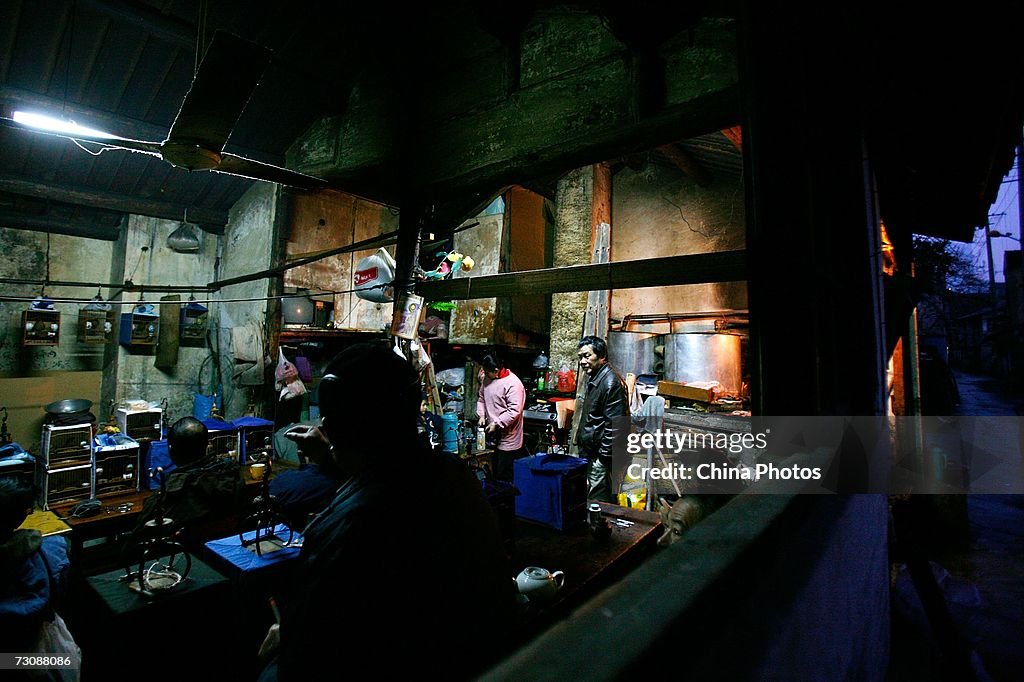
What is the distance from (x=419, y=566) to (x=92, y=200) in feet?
39.4

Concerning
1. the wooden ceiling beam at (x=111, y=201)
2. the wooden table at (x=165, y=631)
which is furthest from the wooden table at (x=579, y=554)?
the wooden ceiling beam at (x=111, y=201)

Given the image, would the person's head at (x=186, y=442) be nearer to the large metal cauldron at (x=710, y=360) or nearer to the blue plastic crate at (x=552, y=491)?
the blue plastic crate at (x=552, y=491)

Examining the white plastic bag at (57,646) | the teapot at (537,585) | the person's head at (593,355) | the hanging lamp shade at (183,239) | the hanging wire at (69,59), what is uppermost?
the hanging wire at (69,59)

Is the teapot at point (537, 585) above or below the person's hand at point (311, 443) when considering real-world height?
below

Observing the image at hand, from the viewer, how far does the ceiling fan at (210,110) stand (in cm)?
367

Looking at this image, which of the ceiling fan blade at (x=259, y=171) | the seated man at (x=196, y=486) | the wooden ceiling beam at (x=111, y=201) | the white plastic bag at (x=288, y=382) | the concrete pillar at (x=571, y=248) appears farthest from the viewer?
the concrete pillar at (x=571, y=248)

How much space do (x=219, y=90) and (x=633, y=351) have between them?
8.48 metres

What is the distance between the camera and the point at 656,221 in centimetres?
1054

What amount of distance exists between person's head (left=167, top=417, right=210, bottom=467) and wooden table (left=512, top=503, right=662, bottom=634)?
12.9 feet

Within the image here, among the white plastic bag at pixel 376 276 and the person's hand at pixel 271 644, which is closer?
the person's hand at pixel 271 644

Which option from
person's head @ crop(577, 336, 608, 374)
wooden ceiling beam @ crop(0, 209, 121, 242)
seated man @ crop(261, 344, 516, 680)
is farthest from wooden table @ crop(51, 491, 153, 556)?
wooden ceiling beam @ crop(0, 209, 121, 242)

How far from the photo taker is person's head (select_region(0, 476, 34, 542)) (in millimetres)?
3191

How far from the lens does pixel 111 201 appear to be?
9680 millimetres

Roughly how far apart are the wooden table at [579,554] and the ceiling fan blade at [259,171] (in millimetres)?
4321
